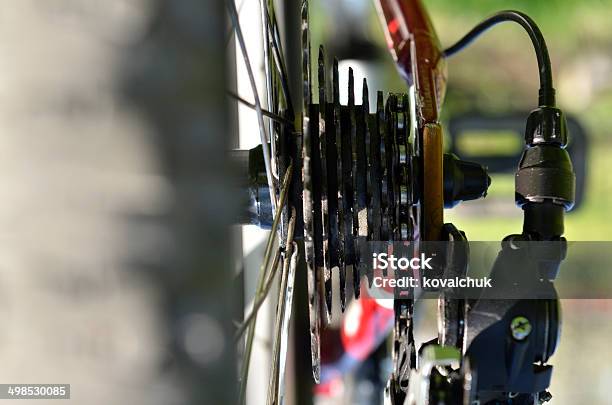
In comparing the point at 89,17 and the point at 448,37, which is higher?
the point at 448,37

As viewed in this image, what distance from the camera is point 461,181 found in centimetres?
37

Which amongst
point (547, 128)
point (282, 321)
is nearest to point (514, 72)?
point (547, 128)

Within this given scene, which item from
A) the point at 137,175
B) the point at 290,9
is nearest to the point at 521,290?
the point at 137,175

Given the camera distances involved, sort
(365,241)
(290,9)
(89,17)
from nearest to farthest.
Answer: (89,17)
(365,241)
(290,9)

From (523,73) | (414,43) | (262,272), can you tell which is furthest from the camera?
(523,73)

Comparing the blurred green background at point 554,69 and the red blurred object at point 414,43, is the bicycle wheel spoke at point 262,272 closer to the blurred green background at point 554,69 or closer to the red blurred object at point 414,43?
the red blurred object at point 414,43

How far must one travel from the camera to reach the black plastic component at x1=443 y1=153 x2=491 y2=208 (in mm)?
370

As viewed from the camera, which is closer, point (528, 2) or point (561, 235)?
point (561, 235)

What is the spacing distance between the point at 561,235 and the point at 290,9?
417 millimetres

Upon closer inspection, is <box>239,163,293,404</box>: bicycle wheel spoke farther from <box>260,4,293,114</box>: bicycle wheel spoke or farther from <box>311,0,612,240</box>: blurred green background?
<box>311,0,612,240</box>: blurred green background

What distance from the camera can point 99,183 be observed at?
6.3 inches

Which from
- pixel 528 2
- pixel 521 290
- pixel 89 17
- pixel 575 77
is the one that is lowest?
pixel 521 290

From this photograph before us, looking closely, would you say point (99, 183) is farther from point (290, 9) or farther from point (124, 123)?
point (290, 9)

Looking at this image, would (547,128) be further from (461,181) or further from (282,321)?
(282,321)
